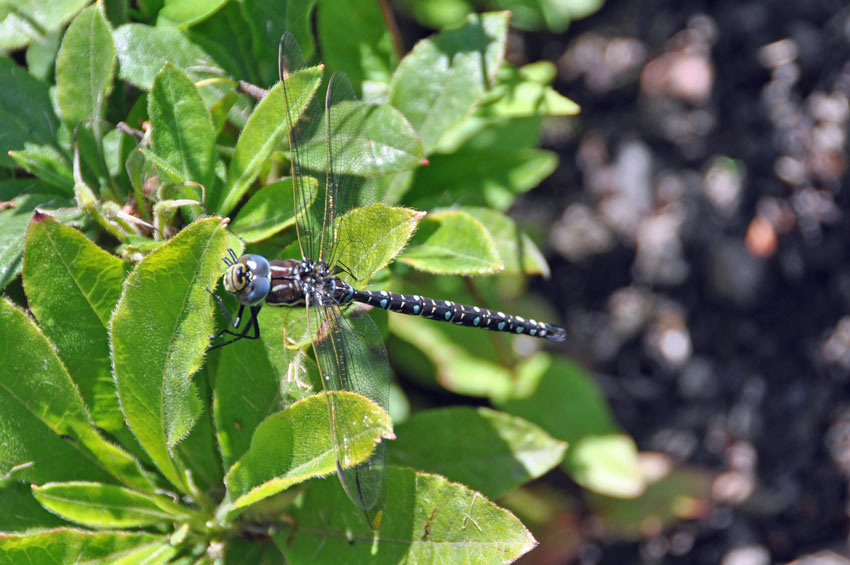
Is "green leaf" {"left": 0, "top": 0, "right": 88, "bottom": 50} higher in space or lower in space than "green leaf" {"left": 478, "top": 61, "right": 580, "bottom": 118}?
higher

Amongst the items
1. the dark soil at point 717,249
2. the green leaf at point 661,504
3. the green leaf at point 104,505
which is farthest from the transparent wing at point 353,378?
the dark soil at point 717,249

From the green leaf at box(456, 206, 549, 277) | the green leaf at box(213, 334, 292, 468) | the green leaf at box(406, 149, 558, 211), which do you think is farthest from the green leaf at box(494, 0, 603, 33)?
the green leaf at box(213, 334, 292, 468)

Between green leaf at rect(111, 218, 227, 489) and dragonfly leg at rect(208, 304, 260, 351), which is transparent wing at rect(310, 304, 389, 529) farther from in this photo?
green leaf at rect(111, 218, 227, 489)

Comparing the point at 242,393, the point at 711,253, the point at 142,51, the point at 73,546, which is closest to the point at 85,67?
the point at 142,51

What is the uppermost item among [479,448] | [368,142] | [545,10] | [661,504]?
[368,142]

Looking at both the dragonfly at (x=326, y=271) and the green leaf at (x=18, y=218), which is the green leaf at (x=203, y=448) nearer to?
the dragonfly at (x=326, y=271)

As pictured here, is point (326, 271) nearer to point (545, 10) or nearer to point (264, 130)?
point (264, 130)

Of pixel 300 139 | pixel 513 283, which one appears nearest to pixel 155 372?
pixel 300 139
